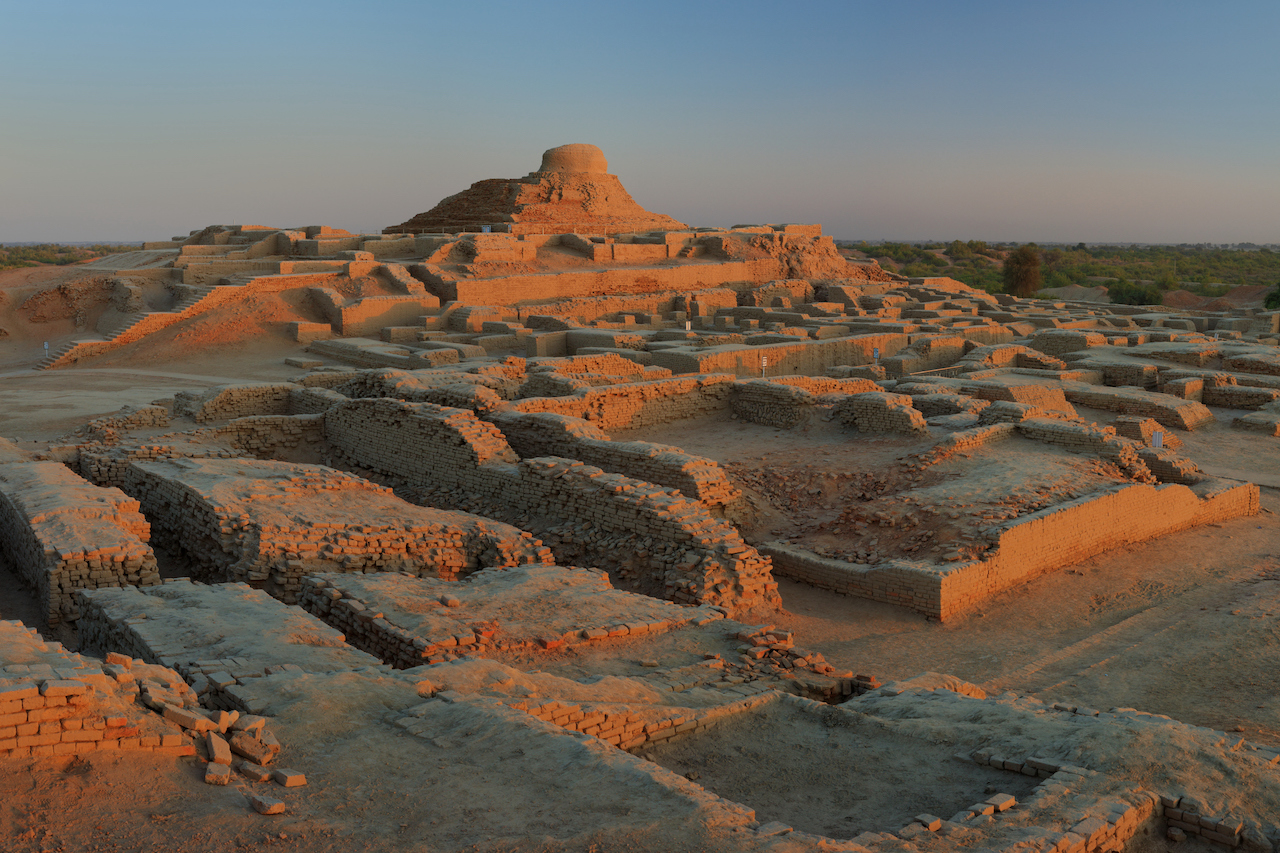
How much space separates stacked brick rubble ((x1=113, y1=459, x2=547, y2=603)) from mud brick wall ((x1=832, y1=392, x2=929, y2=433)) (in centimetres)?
522

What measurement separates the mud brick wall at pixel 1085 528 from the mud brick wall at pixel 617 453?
7.42 feet

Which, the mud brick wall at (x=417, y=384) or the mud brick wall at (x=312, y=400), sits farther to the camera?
the mud brick wall at (x=312, y=400)

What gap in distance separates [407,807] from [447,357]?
15091mm

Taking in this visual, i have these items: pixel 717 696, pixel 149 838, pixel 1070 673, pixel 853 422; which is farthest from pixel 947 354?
pixel 149 838

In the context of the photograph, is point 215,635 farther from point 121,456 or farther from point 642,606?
point 121,456

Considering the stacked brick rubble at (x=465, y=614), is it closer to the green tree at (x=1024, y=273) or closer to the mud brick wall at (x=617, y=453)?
the mud brick wall at (x=617, y=453)

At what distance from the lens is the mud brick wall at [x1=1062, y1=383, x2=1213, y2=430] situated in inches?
594

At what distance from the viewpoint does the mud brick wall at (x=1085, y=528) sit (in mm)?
8266

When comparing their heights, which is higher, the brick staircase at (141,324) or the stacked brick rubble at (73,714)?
the brick staircase at (141,324)

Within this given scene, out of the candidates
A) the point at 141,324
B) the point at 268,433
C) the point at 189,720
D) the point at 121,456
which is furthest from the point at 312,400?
the point at 141,324

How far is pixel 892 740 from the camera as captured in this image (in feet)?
16.5

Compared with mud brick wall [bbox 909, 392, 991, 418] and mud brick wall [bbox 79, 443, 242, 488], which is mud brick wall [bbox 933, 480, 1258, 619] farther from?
mud brick wall [bbox 79, 443, 242, 488]

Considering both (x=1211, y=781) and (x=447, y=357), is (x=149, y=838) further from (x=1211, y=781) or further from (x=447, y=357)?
(x=447, y=357)

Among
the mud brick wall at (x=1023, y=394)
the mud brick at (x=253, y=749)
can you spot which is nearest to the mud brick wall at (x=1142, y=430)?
the mud brick wall at (x=1023, y=394)
